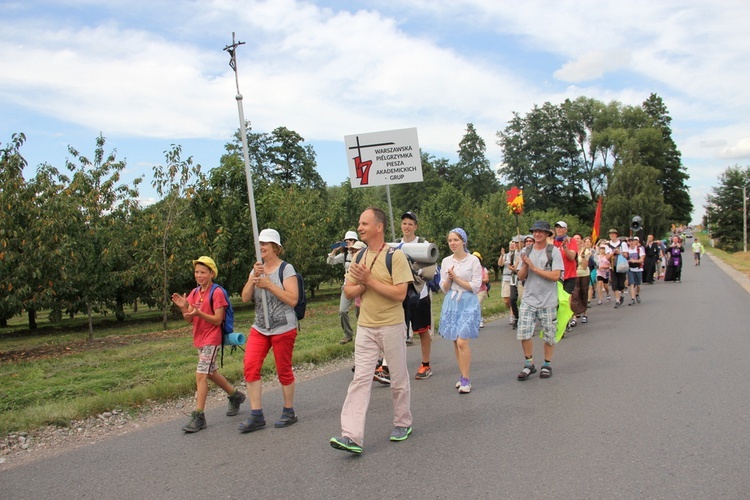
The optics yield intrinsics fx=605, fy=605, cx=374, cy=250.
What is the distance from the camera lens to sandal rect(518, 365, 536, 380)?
6832mm

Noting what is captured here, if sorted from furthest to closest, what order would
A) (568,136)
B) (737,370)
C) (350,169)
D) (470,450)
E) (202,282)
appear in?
1. (568,136)
2. (350,169)
3. (737,370)
4. (202,282)
5. (470,450)

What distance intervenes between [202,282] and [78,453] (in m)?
1.71

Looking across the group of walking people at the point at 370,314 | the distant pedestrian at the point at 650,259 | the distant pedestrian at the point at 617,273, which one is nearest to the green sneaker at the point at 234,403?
the group of walking people at the point at 370,314

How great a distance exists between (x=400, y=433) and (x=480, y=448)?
2.17ft

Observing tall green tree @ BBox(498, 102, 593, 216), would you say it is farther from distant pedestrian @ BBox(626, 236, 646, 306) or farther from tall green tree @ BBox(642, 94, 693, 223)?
distant pedestrian @ BBox(626, 236, 646, 306)

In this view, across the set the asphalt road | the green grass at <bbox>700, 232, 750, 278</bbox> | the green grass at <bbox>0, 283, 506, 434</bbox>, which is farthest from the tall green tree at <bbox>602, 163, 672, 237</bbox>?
the asphalt road

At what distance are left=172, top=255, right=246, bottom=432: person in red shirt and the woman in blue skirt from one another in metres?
2.39

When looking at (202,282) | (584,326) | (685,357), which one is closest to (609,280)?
(584,326)

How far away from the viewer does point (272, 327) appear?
210 inches

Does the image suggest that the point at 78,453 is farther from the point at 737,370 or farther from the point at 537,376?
the point at 737,370

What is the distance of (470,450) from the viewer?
450 centimetres

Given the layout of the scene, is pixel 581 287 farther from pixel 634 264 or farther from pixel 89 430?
pixel 89 430

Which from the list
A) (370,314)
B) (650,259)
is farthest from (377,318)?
(650,259)

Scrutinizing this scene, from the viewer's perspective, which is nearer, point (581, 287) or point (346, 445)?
point (346, 445)
